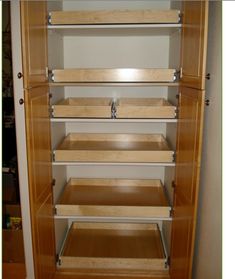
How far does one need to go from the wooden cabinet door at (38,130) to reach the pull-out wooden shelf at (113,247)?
31 centimetres

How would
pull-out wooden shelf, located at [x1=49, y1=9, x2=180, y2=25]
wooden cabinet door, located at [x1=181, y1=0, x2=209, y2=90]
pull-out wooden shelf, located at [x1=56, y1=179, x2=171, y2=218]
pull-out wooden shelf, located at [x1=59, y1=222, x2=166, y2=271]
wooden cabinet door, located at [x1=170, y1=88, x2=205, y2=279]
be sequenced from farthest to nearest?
1. pull-out wooden shelf, located at [x1=59, y1=222, x2=166, y2=271]
2. pull-out wooden shelf, located at [x1=56, y1=179, x2=171, y2=218]
3. pull-out wooden shelf, located at [x1=49, y1=9, x2=180, y2=25]
4. wooden cabinet door, located at [x1=170, y1=88, x2=205, y2=279]
5. wooden cabinet door, located at [x1=181, y1=0, x2=209, y2=90]

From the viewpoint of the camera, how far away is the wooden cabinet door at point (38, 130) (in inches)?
54.2

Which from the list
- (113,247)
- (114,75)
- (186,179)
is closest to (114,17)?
(114,75)

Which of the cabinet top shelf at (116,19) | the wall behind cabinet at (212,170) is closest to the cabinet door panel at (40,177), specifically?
the cabinet top shelf at (116,19)

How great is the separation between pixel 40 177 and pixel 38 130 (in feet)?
0.90

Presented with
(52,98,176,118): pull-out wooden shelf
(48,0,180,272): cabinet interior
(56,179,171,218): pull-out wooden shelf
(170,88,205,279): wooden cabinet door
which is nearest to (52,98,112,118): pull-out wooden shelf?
(52,98,176,118): pull-out wooden shelf

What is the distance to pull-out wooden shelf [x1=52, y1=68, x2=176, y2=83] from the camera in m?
1.70

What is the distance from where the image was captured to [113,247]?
7.12 ft

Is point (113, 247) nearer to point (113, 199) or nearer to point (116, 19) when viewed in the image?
point (113, 199)

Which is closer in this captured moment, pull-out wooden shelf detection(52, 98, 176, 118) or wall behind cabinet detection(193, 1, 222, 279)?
wall behind cabinet detection(193, 1, 222, 279)

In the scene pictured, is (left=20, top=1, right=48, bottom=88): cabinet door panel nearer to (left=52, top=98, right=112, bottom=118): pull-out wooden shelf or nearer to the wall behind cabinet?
(left=52, top=98, right=112, bottom=118): pull-out wooden shelf

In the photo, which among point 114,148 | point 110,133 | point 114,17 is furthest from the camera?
point 110,133

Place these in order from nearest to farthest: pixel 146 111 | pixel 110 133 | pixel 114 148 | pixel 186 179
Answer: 1. pixel 186 179
2. pixel 146 111
3. pixel 114 148
4. pixel 110 133
